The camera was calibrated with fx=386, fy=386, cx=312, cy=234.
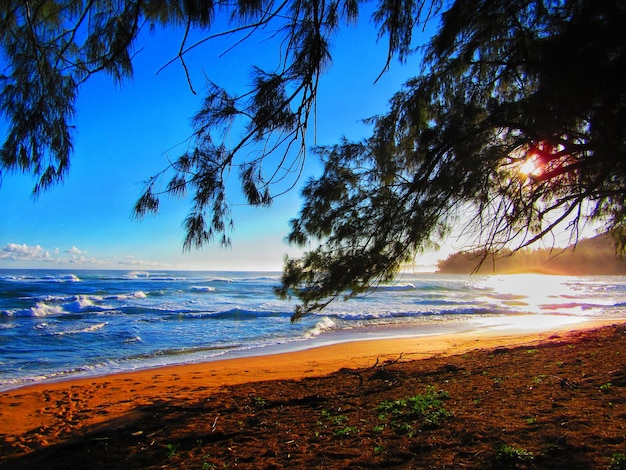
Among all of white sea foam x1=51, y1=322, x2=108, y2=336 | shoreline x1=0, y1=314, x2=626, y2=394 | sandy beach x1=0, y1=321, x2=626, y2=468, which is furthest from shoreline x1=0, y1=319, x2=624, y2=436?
white sea foam x1=51, y1=322, x2=108, y2=336

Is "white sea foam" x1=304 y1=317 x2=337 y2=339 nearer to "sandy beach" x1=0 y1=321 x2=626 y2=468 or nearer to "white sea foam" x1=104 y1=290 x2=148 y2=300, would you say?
"sandy beach" x1=0 y1=321 x2=626 y2=468

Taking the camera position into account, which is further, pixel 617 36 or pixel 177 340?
pixel 177 340

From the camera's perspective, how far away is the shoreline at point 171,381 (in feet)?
16.4

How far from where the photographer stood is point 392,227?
15.1 feet

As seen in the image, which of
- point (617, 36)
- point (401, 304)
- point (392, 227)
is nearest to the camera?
point (617, 36)

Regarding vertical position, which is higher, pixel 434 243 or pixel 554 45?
pixel 554 45

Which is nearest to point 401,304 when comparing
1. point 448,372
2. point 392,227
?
point 448,372

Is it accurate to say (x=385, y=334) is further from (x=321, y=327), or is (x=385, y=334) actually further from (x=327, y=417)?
(x=327, y=417)

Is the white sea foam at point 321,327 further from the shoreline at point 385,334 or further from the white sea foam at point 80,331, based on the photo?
the white sea foam at point 80,331

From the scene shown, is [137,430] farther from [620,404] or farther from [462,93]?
[462,93]

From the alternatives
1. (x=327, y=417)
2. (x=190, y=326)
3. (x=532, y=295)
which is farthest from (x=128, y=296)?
(x=532, y=295)

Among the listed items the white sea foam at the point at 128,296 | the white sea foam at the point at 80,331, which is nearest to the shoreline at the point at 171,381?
the white sea foam at the point at 80,331

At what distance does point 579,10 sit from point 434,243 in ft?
9.94

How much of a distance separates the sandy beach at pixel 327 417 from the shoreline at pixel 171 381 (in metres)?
0.04
